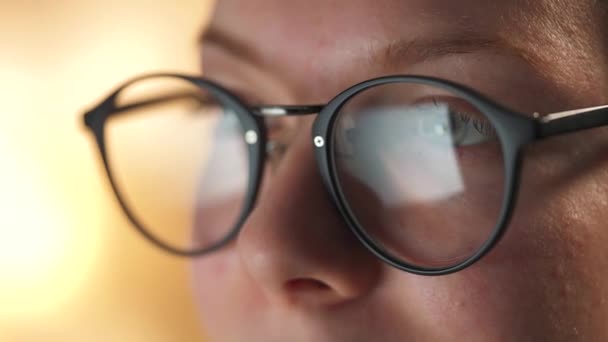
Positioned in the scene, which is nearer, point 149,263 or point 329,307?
point 329,307

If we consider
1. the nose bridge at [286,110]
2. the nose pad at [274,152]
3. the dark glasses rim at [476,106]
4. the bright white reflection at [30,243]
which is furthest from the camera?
the bright white reflection at [30,243]

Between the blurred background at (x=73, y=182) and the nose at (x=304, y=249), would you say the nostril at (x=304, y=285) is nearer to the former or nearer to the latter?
the nose at (x=304, y=249)

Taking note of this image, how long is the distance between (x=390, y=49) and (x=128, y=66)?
0.77 m

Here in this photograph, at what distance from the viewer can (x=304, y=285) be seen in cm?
69

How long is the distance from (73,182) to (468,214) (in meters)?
0.89

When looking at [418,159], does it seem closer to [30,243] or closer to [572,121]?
[572,121]

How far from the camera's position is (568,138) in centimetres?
64

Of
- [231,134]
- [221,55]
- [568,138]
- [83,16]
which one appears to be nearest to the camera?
[568,138]

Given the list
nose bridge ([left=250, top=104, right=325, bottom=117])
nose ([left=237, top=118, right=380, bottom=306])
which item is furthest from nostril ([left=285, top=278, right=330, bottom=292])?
nose bridge ([left=250, top=104, right=325, bottom=117])

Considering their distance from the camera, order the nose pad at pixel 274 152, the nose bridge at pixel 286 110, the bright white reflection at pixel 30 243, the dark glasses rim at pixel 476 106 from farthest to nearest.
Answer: the bright white reflection at pixel 30 243
the nose pad at pixel 274 152
the nose bridge at pixel 286 110
the dark glasses rim at pixel 476 106

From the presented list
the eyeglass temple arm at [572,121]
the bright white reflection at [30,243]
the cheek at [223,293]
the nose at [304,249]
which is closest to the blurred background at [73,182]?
the bright white reflection at [30,243]

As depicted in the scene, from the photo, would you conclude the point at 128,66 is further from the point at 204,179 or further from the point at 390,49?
the point at 390,49

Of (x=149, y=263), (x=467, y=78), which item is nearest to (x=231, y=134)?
(x=467, y=78)

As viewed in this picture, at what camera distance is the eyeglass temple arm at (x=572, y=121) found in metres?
0.60
